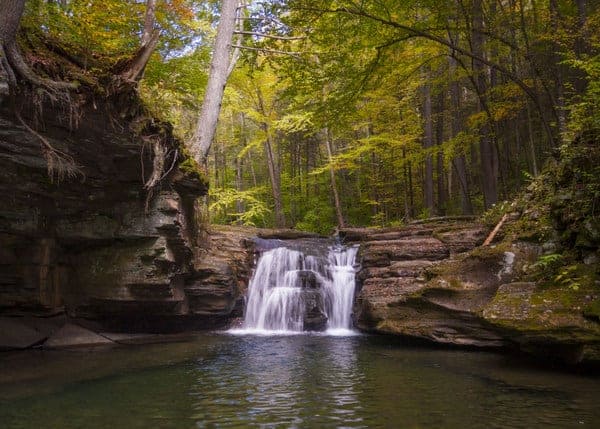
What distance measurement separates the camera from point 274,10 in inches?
376

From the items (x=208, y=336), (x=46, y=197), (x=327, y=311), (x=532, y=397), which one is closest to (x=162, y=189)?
(x=46, y=197)

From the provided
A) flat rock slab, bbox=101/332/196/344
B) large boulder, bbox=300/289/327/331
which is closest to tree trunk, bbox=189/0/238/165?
flat rock slab, bbox=101/332/196/344

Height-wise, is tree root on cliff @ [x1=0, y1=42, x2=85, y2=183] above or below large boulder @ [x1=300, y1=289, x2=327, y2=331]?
above

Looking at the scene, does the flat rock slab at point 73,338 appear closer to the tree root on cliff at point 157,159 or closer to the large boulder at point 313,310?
the tree root on cliff at point 157,159

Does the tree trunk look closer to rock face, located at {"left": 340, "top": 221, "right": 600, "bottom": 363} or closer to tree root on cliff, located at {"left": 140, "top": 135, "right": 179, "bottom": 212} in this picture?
tree root on cliff, located at {"left": 140, "top": 135, "right": 179, "bottom": 212}

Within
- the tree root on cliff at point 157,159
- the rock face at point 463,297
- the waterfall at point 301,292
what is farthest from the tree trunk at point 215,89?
the rock face at point 463,297

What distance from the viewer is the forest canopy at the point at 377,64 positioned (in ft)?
27.3

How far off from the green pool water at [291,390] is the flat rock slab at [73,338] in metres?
0.89

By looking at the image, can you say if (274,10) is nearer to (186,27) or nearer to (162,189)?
(162,189)

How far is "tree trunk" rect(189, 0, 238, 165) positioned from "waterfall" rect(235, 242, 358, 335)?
148 inches

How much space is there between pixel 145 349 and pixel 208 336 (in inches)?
73.6

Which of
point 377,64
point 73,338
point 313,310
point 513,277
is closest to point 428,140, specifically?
point 377,64

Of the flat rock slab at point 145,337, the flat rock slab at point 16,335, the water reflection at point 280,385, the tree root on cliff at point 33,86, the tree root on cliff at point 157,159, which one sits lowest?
the flat rock slab at point 145,337

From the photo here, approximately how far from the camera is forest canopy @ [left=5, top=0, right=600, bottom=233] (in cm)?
834
